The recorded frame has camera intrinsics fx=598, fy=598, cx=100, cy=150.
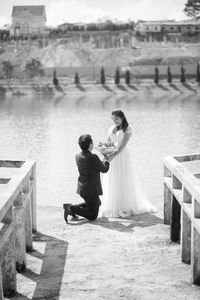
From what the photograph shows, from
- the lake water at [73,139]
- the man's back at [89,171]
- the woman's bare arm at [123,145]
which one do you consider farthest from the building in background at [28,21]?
the man's back at [89,171]

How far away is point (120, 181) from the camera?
26.5 feet

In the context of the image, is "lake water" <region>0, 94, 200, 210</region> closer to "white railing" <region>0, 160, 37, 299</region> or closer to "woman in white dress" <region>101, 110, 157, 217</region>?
"woman in white dress" <region>101, 110, 157, 217</region>

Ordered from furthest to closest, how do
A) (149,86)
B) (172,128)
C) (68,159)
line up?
(149,86)
(172,128)
(68,159)

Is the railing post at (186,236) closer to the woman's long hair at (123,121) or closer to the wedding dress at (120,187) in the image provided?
the wedding dress at (120,187)

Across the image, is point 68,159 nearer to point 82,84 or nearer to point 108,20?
point 82,84

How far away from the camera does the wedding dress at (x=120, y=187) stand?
7996mm

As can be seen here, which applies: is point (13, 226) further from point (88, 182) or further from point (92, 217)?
point (92, 217)

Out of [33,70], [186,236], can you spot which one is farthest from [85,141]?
[33,70]

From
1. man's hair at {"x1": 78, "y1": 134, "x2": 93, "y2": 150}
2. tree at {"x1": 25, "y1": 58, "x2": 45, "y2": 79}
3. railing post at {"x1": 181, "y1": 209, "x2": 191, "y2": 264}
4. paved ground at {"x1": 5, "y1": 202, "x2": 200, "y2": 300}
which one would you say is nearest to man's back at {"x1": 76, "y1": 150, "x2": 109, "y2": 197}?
man's hair at {"x1": 78, "y1": 134, "x2": 93, "y2": 150}

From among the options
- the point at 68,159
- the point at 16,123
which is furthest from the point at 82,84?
the point at 68,159

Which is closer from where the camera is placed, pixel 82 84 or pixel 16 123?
pixel 16 123

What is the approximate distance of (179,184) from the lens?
20.9 ft

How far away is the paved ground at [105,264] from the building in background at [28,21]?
14200 cm

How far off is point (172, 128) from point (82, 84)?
40939 millimetres
